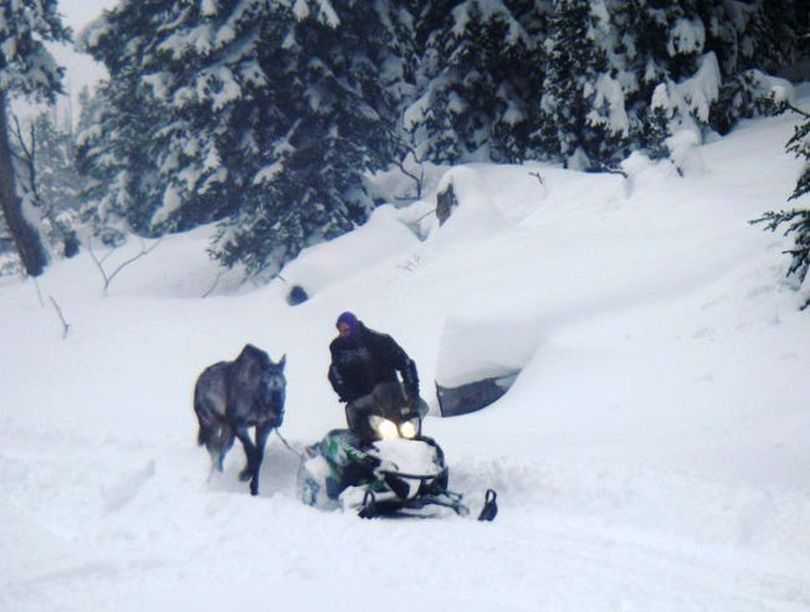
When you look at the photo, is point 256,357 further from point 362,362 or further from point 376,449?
point 376,449

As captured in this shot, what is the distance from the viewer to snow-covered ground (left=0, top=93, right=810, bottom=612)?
15.8 ft

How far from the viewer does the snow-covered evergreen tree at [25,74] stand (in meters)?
21.7

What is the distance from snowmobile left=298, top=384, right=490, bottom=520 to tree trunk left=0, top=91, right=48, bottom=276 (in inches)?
769

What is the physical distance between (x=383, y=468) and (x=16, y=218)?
21.5 metres

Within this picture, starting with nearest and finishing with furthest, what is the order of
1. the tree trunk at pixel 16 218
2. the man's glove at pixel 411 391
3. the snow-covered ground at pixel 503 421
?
the snow-covered ground at pixel 503 421 < the man's glove at pixel 411 391 < the tree trunk at pixel 16 218

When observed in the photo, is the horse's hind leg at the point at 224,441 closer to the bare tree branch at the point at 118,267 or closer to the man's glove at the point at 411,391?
the man's glove at the point at 411,391

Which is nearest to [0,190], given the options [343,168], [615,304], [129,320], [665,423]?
[129,320]

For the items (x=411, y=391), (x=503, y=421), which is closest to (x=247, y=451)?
(x=411, y=391)

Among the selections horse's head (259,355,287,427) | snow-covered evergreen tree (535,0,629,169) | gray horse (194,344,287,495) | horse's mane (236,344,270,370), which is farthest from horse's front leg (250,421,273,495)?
snow-covered evergreen tree (535,0,629,169)

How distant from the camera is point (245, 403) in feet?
28.3

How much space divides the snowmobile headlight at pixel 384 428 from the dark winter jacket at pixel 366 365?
0.67m

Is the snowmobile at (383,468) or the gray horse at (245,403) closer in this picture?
the snowmobile at (383,468)

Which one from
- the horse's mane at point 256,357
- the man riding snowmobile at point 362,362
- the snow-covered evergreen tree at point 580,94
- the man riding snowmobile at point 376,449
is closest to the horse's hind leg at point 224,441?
the horse's mane at point 256,357

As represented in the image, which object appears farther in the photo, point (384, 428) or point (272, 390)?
point (272, 390)
